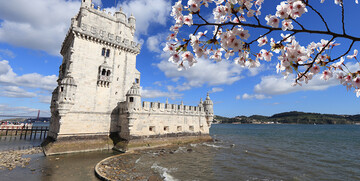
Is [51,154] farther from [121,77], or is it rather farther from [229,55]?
[229,55]

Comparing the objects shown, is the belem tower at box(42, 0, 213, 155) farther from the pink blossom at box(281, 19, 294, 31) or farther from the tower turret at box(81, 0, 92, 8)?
the pink blossom at box(281, 19, 294, 31)

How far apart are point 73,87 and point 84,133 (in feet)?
18.0

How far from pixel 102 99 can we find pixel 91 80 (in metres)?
2.70

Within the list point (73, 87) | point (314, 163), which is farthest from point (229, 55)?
point (314, 163)

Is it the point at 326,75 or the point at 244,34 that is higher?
the point at 244,34

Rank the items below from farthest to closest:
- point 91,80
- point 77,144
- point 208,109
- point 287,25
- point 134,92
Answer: point 208,109 < point 91,80 < point 134,92 < point 77,144 < point 287,25

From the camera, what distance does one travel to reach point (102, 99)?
21734 mm

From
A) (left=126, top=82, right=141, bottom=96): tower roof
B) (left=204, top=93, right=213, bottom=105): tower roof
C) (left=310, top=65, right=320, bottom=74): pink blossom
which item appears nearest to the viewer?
(left=310, top=65, right=320, bottom=74): pink blossom

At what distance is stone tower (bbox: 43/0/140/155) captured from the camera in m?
18.8

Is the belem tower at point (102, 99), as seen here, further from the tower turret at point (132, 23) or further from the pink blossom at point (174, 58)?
the pink blossom at point (174, 58)

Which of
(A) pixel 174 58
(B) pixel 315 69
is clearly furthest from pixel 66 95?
(B) pixel 315 69

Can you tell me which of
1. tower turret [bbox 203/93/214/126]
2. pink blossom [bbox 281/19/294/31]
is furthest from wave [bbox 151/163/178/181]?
tower turret [bbox 203/93/214/126]

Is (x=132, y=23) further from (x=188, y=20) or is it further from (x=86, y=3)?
(x=188, y=20)

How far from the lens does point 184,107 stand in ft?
90.2
